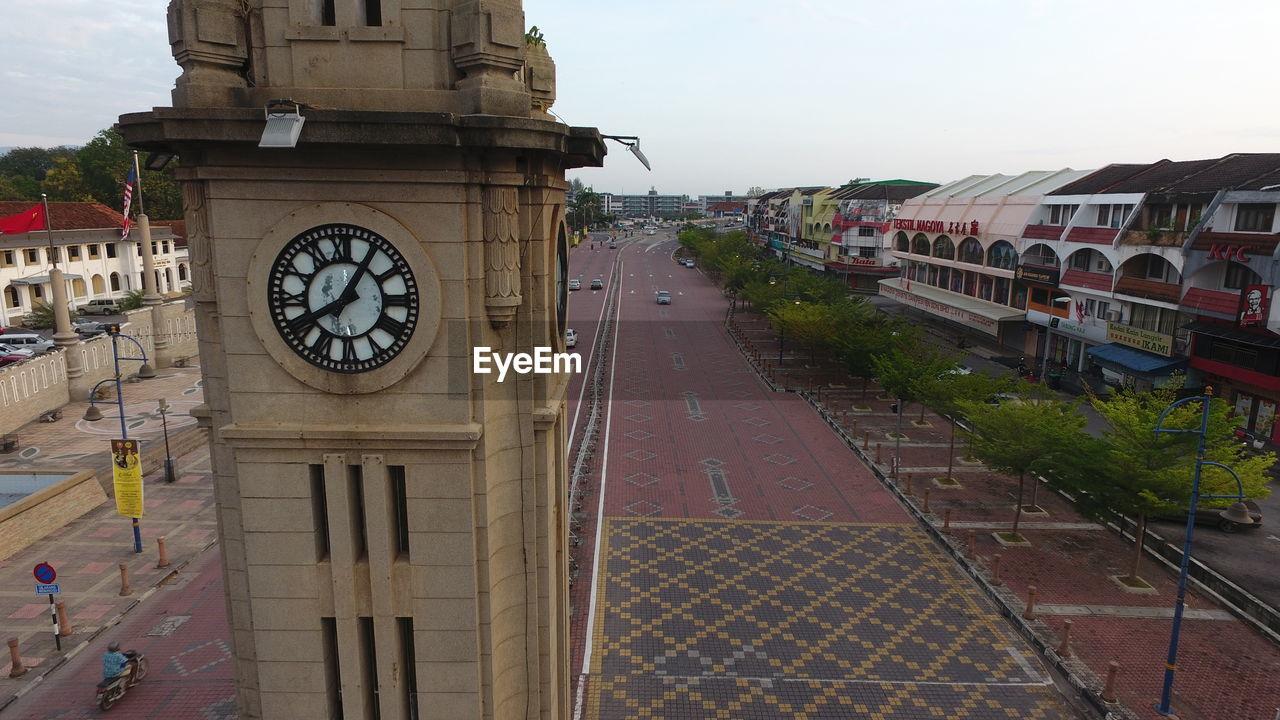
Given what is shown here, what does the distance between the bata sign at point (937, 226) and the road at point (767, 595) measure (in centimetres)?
3300

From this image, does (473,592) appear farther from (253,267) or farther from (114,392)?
(114,392)

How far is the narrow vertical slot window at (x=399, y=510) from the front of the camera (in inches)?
362

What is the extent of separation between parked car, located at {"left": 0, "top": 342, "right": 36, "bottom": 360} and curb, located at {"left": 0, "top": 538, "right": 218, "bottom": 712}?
31638 millimetres

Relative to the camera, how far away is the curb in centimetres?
1730

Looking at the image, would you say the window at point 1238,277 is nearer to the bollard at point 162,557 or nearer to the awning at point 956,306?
the awning at point 956,306

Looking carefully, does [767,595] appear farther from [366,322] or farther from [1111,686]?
[366,322]

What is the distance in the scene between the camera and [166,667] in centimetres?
1848

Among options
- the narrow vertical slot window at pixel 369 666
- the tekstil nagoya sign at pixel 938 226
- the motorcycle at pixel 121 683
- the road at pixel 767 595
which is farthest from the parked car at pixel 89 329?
the tekstil nagoya sign at pixel 938 226

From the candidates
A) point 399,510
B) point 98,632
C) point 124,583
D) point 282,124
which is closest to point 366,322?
point 282,124

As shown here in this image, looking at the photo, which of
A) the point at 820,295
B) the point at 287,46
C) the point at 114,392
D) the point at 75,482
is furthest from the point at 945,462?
the point at 114,392

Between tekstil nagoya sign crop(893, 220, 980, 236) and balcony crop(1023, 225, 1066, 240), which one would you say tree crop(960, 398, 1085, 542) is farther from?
tekstil nagoya sign crop(893, 220, 980, 236)

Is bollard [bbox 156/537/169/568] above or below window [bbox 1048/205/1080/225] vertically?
below

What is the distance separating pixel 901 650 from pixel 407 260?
56.1ft

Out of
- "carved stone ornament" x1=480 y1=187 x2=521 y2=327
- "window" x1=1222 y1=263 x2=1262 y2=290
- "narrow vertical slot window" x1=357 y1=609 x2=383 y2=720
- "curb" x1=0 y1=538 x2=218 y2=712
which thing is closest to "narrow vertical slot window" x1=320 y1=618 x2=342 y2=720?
"narrow vertical slot window" x1=357 y1=609 x2=383 y2=720
